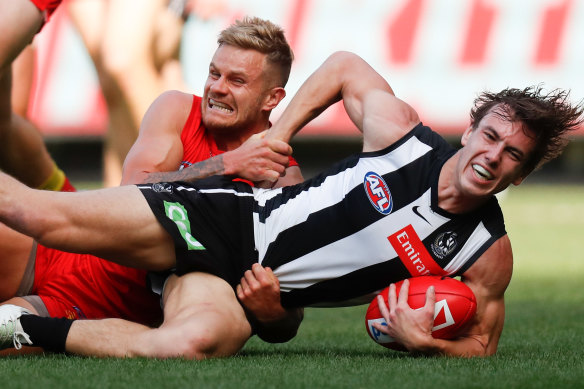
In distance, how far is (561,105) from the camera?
13.6 feet

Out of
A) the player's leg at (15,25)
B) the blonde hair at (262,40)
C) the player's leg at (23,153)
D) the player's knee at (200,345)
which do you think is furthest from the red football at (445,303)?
the player's leg at (23,153)

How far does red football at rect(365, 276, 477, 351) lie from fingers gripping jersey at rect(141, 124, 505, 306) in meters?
0.09

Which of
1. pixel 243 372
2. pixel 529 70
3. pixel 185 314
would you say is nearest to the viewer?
pixel 243 372

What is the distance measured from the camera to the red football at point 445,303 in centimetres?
401

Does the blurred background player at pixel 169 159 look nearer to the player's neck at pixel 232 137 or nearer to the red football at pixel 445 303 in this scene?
the player's neck at pixel 232 137

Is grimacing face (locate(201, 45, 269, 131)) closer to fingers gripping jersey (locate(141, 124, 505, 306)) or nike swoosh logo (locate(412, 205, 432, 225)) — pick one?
fingers gripping jersey (locate(141, 124, 505, 306))

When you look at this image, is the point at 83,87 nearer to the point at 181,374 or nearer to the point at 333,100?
the point at 333,100

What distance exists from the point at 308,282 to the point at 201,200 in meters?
0.59

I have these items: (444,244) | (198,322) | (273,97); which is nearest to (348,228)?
(444,244)

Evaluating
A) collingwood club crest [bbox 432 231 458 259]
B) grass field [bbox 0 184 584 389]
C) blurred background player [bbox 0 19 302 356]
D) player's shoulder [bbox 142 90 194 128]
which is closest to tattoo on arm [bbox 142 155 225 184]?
blurred background player [bbox 0 19 302 356]

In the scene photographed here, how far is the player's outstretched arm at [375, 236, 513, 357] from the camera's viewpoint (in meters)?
4.02

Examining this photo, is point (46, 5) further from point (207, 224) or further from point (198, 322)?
point (198, 322)

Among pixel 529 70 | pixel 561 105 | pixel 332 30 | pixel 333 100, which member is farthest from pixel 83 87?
pixel 561 105

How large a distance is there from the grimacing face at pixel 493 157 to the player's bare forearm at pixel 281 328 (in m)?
0.98
